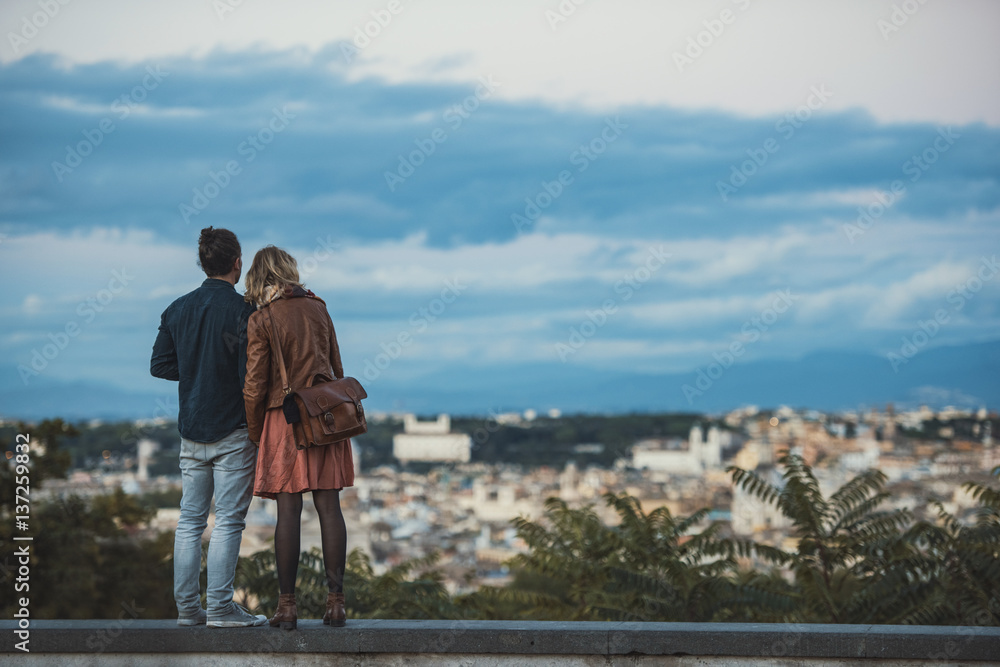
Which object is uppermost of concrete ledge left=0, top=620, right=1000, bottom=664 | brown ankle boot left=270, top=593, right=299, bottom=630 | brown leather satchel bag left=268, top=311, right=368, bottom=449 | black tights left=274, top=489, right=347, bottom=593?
brown leather satchel bag left=268, top=311, right=368, bottom=449

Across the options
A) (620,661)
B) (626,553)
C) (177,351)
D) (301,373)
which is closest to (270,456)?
(301,373)

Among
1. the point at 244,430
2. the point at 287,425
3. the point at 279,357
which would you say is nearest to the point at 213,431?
the point at 244,430

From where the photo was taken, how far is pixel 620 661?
4.86 meters

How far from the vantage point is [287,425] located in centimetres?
495

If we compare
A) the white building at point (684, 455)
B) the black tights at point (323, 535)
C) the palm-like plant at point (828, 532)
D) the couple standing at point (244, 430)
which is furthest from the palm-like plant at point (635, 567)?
the white building at point (684, 455)

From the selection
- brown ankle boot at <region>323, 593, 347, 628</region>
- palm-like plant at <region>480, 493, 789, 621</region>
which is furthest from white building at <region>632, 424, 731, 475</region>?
brown ankle boot at <region>323, 593, 347, 628</region>

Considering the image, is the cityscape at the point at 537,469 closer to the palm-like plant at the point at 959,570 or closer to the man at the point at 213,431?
the palm-like plant at the point at 959,570

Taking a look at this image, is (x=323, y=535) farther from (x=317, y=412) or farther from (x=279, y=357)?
(x=279, y=357)

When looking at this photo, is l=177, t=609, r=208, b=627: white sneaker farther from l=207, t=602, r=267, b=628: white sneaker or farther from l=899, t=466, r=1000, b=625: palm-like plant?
l=899, t=466, r=1000, b=625: palm-like plant

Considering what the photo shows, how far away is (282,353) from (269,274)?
0.45 meters

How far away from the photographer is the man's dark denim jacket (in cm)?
501

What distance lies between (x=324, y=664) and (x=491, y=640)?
3.03 ft

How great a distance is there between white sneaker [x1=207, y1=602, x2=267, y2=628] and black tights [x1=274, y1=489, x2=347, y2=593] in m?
0.26

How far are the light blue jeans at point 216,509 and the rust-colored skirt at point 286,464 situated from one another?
0.13 meters
